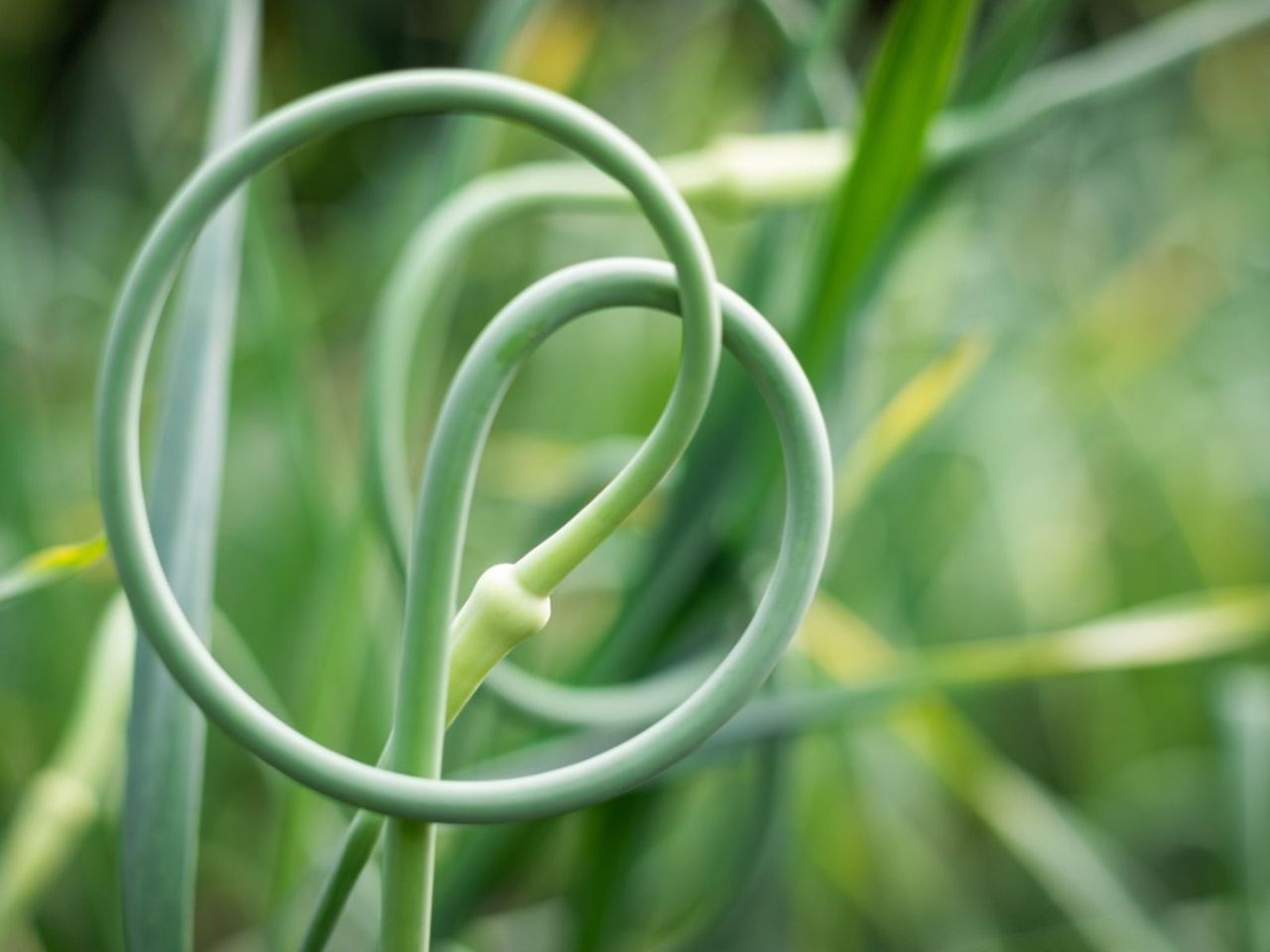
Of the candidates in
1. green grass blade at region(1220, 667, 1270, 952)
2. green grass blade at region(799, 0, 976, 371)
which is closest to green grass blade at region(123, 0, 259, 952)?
green grass blade at region(799, 0, 976, 371)

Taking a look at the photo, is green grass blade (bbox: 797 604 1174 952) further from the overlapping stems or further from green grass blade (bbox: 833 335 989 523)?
the overlapping stems

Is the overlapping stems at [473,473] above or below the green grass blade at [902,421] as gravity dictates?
below

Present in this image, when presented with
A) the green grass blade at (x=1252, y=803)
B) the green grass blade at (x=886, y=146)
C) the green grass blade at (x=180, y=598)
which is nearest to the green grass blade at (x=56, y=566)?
the green grass blade at (x=180, y=598)

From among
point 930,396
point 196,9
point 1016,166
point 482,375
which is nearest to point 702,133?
point 1016,166

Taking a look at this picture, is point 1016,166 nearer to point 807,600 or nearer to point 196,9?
point 196,9

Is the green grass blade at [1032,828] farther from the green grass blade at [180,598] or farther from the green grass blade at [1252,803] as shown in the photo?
the green grass blade at [180,598]
